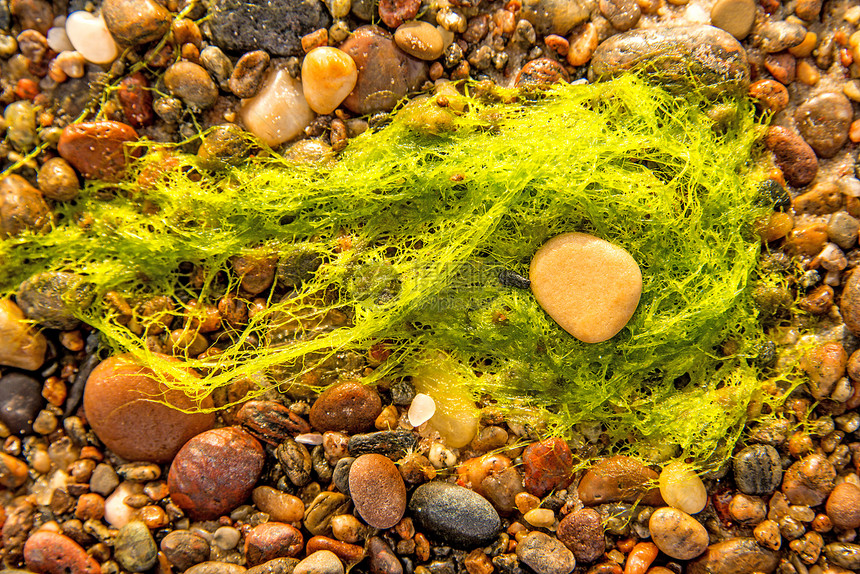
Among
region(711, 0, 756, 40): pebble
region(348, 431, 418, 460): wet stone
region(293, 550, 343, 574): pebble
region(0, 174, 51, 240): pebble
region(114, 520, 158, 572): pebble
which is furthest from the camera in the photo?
region(711, 0, 756, 40): pebble

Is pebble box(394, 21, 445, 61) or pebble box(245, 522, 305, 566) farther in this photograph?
pebble box(394, 21, 445, 61)

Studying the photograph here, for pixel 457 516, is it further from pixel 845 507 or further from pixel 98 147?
pixel 98 147

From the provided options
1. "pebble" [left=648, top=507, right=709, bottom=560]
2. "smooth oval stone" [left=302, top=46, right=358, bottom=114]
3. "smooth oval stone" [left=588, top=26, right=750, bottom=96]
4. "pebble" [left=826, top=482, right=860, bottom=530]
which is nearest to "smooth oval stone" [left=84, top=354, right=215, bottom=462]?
"smooth oval stone" [left=302, top=46, right=358, bottom=114]

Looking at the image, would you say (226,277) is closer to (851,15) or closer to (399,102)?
(399,102)

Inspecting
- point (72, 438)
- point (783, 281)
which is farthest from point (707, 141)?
point (72, 438)

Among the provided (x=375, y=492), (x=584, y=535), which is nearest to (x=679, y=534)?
(x=584, y=535)

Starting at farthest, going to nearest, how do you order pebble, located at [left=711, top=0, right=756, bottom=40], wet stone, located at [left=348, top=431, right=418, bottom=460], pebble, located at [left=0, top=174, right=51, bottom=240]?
1. pebble, located at [left=711, top=0, right=756, bottom=40]
2. pebble, located at [left=0, top=174, right=51, bottom=240]
3. wet stone, located at [left=348, top=431, right=418, bottom=460]

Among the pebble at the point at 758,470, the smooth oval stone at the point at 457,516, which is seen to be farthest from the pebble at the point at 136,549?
the pebble at the point at 758,470

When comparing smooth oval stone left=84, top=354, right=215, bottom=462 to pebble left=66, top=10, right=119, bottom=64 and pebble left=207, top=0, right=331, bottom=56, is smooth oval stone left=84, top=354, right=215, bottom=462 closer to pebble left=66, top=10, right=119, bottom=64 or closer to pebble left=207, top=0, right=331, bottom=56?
pebble left=66, top=10, right=119, bottom=64
